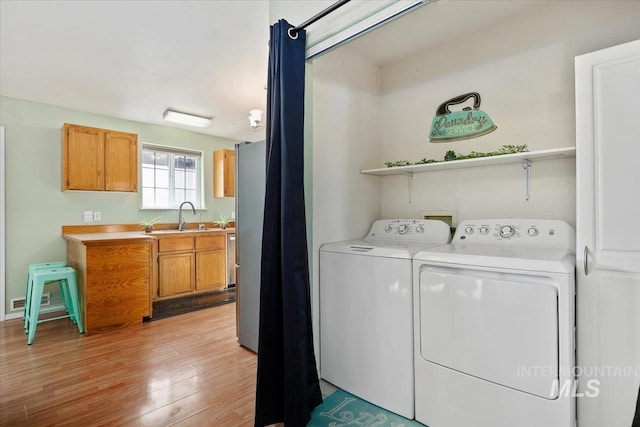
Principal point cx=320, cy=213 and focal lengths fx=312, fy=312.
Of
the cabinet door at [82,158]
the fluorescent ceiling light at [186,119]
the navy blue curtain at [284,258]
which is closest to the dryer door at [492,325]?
the navy blue curtain at [284,258]

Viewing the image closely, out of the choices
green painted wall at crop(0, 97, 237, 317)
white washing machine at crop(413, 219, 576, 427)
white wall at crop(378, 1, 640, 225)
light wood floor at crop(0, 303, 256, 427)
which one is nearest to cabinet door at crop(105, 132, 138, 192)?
green painted wall at crop(0, 97, 237, 317)

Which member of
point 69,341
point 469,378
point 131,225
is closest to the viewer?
point 469,378

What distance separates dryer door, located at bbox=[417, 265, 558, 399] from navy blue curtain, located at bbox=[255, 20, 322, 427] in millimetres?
648

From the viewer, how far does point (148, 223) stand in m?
4.18

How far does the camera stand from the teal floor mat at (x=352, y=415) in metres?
1.66

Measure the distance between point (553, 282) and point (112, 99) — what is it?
4.13 m

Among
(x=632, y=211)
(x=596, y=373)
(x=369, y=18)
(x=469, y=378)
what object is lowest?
(x=469, y=378)

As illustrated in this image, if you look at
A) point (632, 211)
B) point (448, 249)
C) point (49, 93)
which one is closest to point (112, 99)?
point (49, 93)

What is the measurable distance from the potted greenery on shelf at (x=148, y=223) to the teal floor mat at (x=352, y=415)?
10.5 feet

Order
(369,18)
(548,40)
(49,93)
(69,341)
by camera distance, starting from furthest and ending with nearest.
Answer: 1. (49,93)
2. (69,341)
3. (548,40)
4. (369,18)

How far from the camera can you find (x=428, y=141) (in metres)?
2.41

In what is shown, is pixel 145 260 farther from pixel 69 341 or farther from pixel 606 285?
pixel 606 285

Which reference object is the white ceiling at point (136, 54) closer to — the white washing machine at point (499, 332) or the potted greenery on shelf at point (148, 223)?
the potted greenery on shelf at point (148, 223)

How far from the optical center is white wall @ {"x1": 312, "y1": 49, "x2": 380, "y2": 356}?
2096 mm
